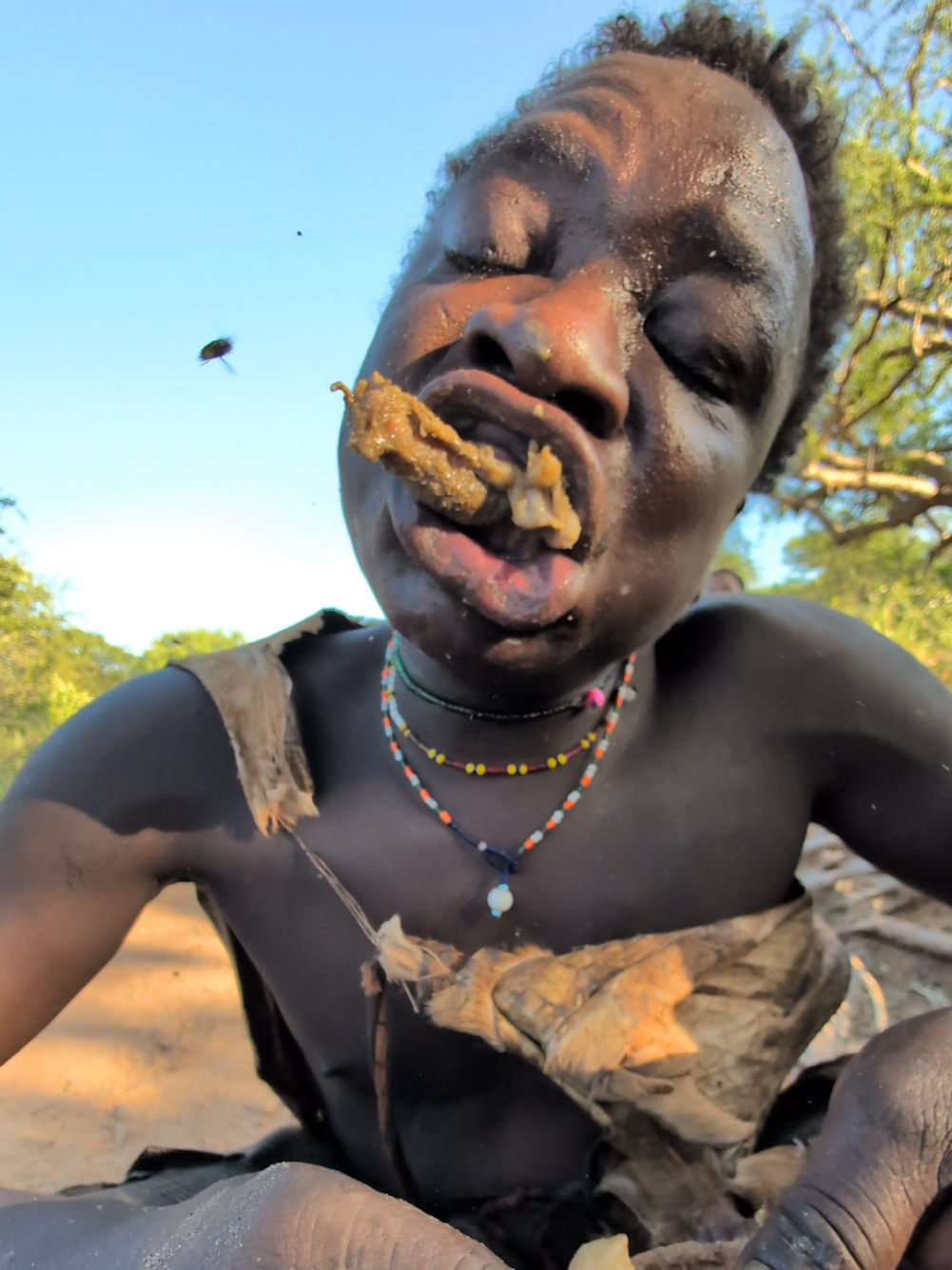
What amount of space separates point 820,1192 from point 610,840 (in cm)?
40

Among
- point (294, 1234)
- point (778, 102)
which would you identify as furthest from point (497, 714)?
point (778, 102)

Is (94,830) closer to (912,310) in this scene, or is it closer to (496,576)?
(496,576)

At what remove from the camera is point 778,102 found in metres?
1.04

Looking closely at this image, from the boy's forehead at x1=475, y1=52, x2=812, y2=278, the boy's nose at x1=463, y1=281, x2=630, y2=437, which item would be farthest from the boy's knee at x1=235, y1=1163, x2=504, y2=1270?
the boy's forehead at x1=475, y1=52, x2=812, y2=278

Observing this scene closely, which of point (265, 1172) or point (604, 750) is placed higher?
point (604, 750)

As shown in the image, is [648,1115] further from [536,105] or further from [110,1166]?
[110,1166]

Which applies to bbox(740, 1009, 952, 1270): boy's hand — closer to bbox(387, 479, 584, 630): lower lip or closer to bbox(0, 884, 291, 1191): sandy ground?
bbox(387, 479, 584, 630): lower lip

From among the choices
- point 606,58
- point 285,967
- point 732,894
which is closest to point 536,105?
point 606,58

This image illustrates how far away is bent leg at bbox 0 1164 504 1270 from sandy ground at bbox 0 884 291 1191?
5.93 ft

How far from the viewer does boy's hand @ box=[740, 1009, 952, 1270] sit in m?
0.60

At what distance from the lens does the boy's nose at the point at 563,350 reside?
71cm

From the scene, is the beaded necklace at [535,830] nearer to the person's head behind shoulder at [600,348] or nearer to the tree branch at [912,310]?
the person's head behind shoulder at [600,348]

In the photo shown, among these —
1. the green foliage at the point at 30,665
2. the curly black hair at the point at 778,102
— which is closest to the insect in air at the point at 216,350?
the curly black hair at the point at 778,102

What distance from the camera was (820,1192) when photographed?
630 millimetres
